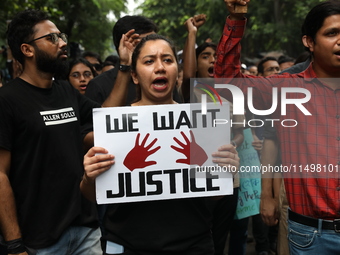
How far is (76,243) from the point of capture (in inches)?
120

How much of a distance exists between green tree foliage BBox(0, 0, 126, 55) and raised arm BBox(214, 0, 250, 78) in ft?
18.3

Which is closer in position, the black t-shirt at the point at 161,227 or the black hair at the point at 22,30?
the black t-shirt at the point at 161,227

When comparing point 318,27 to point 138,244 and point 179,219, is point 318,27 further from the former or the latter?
point 138,244

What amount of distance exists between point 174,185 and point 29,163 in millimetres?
916

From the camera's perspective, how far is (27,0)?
902 cm

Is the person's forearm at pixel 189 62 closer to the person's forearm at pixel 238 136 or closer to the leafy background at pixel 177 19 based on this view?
the person's forearm at pixel 238 136

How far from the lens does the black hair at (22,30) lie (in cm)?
314

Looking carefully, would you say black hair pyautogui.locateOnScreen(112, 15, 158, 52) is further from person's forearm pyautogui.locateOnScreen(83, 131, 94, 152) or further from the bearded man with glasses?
person's forearm pyautogui.locateOnScreen(83, 131, 94, 152)

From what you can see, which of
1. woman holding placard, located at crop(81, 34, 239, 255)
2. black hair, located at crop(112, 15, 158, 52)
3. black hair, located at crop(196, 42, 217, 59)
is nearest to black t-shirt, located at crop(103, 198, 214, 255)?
woman holding placard, located at crop(81, 34, 239, 255)

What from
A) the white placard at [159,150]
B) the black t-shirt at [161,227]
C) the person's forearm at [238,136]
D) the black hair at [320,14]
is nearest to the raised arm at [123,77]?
the white placard at [159,150]

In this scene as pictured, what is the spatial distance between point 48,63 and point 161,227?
1.34 metres

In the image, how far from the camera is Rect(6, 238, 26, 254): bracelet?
2752mm

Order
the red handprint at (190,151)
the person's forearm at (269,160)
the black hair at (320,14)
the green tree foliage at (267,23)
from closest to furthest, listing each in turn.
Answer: the red handprint at (190,151)
the black hair at (320,14)
the person's forearm at (269,160)
the green tree foliage at (267,23)

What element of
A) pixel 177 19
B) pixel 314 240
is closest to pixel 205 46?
pixel 314 240
